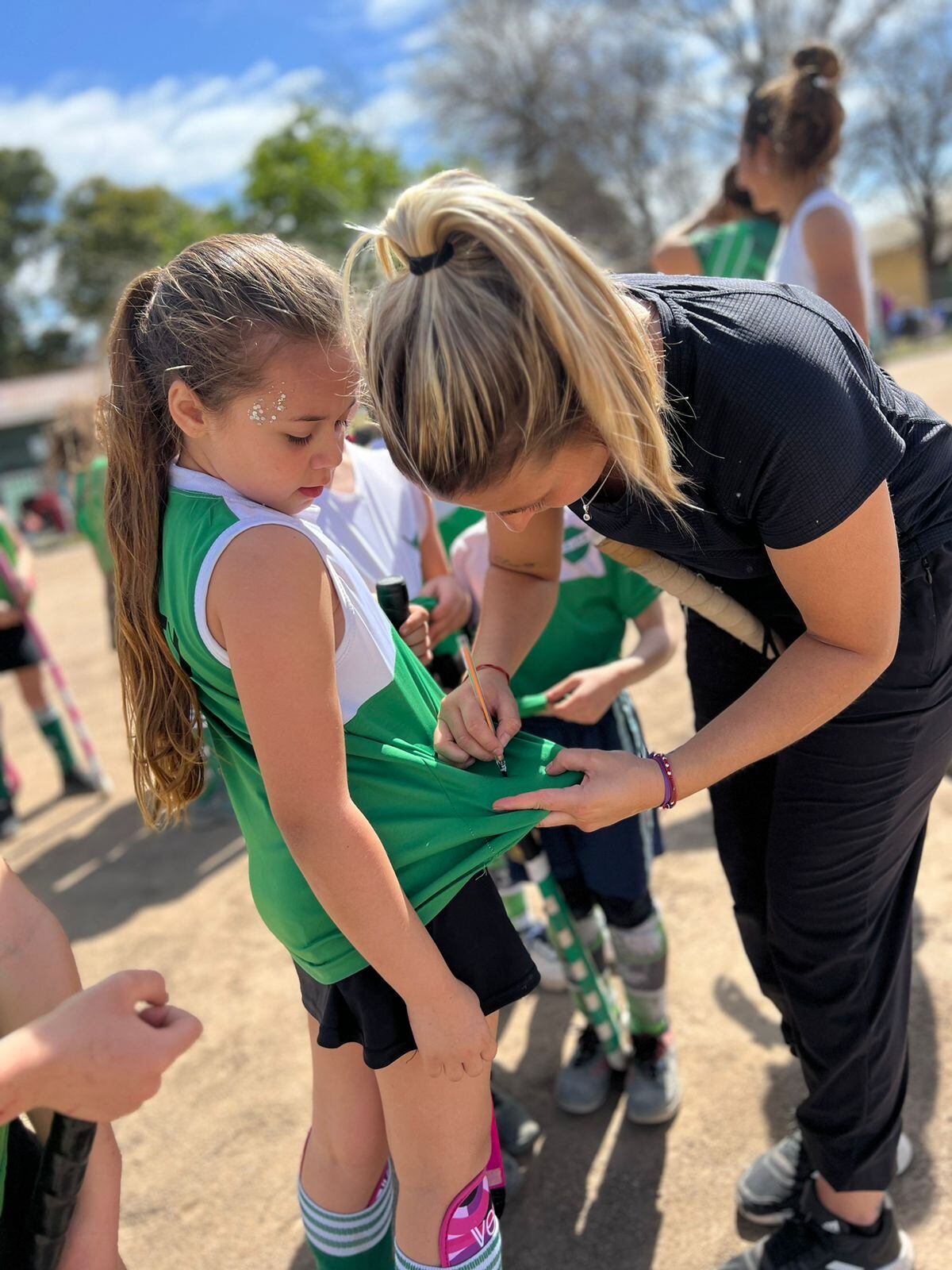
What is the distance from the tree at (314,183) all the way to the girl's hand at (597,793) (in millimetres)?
20838

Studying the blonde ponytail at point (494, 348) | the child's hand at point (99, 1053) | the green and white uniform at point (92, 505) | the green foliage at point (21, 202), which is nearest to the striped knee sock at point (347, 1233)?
the child's hand at point (99, 1053)

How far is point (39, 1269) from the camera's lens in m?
1.25

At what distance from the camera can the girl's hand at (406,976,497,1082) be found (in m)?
1.35

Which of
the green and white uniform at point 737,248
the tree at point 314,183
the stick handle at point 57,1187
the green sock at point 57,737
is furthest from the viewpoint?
the tree at point 314,183

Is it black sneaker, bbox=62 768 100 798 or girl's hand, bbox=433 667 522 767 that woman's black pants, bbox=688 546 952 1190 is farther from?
black sneaker, bbox=62 768 100 798

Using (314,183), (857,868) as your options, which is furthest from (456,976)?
(314,183)

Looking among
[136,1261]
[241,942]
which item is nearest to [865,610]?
[136,1261]

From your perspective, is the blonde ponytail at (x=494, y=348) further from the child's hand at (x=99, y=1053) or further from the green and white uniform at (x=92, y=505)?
the green and white uniform at (x=92, y=505)

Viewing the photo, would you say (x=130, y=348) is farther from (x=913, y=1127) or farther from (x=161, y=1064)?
(x=913, y=1127)

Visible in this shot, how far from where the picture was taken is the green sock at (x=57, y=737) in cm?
543

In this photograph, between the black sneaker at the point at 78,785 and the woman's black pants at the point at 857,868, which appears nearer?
the woman's black pants at the point at 857,868

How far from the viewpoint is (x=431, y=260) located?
1.21m

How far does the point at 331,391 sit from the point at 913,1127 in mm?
1981

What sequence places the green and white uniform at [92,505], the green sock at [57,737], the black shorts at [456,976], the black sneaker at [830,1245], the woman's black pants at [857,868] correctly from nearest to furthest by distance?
the black shorts at [456,976] → the woman's black pants at [857,868] → the black sneaker at [830,1245] → the green and white uniform at [92,505] → the green sock at [57,737]
